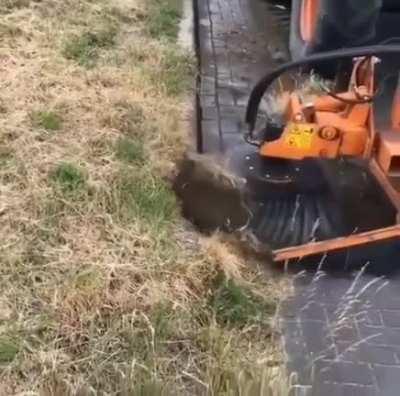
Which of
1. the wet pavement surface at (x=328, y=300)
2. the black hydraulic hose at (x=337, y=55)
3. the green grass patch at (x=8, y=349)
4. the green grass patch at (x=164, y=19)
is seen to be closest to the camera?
the green grass patch at (x=8, y=349)

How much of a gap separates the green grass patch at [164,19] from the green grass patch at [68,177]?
2252 millimetres

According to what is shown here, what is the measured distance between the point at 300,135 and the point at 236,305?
3.10 feet

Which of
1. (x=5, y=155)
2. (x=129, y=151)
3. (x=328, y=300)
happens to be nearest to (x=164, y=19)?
(x=129, y=151)

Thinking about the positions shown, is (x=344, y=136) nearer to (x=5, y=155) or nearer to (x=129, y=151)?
(x=129, y=151)

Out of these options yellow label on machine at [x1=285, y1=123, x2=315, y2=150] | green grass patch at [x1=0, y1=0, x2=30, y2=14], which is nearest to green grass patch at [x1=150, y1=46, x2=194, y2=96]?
green grass patch at [x1=0, y1=0, x2=30, y2=14]

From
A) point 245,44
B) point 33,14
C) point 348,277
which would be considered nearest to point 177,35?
point 245,44

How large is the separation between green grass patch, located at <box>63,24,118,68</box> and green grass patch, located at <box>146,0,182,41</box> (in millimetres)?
303

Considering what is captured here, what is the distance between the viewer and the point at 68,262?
3828mm

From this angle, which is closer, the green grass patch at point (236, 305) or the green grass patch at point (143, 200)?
the green grass patch at point (236, 305)

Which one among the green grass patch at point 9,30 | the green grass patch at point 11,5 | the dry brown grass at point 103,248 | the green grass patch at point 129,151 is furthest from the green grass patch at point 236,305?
the green grass patch at point 11,5

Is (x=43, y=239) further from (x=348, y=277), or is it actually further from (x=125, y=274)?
(x=348, y=277)

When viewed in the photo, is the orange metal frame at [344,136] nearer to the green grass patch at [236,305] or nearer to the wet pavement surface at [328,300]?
the wet pavement surface at [328,300]

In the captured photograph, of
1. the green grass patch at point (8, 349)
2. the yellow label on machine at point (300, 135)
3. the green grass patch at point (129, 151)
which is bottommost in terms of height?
the green grass patch at point (129, 151)

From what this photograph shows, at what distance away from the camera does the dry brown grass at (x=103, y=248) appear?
10.9ft
